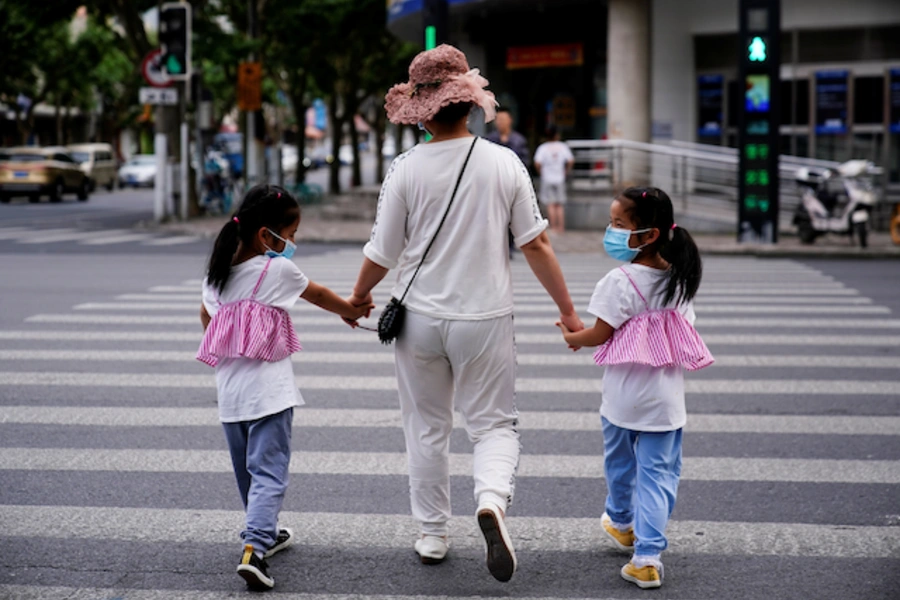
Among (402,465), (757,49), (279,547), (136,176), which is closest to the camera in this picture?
(279,547)

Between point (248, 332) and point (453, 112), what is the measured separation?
1065mm

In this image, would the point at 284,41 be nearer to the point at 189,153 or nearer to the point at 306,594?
the point at 189,153

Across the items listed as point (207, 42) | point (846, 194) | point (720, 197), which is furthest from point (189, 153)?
point (846, 194)

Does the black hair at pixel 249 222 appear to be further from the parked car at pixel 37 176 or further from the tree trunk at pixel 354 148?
the tree trunk at pixel 354 148

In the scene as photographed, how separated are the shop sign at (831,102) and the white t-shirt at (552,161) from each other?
6219mm

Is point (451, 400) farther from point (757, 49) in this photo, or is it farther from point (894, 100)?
point (894, 100)

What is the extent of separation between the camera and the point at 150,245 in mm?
19266

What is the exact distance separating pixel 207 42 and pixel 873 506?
22639 millimetres

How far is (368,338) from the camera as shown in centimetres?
982

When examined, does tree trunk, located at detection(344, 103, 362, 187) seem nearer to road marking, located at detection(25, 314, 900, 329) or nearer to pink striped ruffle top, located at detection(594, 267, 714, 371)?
road marking, located at detection(25, 314, 900, 329)

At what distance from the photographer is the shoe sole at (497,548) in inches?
158

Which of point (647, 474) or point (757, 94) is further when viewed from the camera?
point (757, 94)

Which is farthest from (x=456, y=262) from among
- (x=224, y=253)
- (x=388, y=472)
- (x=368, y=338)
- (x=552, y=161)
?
(x=552, y=161)

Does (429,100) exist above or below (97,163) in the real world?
below
